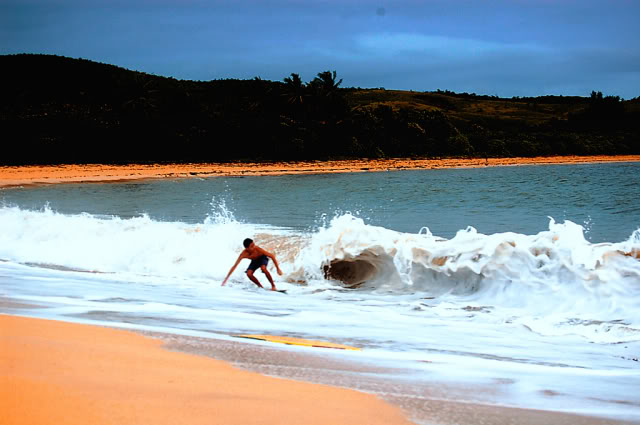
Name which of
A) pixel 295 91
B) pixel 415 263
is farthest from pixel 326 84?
pixel 415 263

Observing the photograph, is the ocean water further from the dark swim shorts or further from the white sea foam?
the dark swim shorts

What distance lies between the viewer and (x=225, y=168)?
51.4 meters

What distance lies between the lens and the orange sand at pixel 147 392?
332 centimetres

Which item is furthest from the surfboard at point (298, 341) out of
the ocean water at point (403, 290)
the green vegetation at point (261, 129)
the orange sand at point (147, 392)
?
the green vegetation at point (261, 129)

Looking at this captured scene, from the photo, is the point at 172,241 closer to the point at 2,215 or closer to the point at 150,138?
the point at 2,215

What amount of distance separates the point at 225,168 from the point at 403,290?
4191cm

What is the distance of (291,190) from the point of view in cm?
3238

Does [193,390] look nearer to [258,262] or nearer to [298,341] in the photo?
[298,341]

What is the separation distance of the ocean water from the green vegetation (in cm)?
3386

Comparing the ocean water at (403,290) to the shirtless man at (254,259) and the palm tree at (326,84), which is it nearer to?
the shirtless man at (254,259)

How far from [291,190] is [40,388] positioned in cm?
2886

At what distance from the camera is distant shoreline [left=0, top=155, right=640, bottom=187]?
138 feet

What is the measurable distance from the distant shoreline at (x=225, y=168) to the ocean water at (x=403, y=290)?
75.8ft

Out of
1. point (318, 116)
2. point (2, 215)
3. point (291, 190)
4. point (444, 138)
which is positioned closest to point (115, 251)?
point (2, 215)
